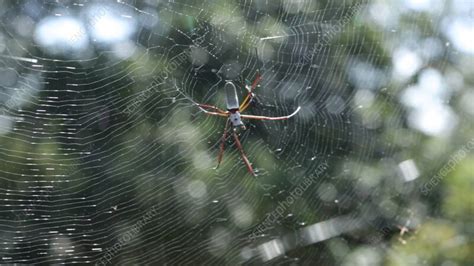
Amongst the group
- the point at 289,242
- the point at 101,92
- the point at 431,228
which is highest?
the point at 101,92

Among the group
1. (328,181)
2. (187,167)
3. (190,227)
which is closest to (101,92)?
(187,167)

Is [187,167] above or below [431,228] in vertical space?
above

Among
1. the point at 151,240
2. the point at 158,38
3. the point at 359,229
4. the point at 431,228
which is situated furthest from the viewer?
the point at 359,229

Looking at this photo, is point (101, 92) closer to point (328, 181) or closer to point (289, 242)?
point (289, 242)

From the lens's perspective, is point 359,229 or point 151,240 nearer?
point 151,240

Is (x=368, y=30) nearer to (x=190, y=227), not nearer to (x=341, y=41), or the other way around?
(x=341, y=41)

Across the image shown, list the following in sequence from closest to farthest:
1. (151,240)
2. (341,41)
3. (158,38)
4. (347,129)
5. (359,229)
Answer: (151,240), (158,38), (359,229), (347,129), (341,41)

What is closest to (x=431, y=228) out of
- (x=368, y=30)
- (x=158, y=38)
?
(x=158, y=38)
